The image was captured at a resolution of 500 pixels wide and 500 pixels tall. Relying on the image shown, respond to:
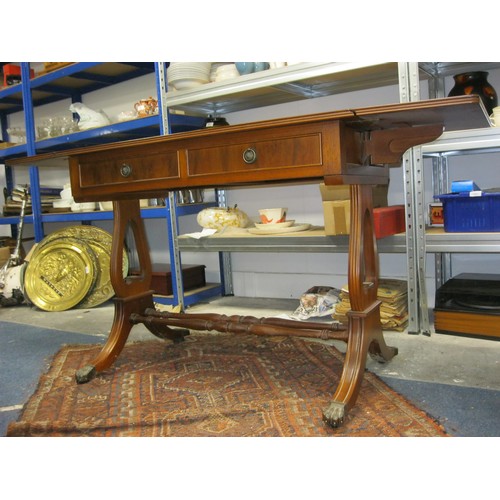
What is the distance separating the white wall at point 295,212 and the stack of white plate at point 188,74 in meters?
0.52

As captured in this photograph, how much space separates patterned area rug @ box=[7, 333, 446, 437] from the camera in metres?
1.37

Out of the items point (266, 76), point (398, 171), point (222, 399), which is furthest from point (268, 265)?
point (222, 399)

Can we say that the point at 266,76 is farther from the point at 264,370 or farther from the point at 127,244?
the point at 127,244

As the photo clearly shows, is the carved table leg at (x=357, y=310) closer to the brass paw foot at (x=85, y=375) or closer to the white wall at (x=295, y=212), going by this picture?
the brass paw foot at (x=85, y=375)

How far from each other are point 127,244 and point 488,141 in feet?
8.66

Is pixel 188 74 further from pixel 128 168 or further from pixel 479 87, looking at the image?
pixel 479 87

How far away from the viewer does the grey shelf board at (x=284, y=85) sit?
2.32 m

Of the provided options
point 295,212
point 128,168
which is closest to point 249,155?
point 128,168

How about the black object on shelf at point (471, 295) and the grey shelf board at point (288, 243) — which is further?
the grey shelf board at point (288, 243)

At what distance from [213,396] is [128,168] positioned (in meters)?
0.81

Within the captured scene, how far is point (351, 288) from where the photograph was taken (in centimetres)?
150

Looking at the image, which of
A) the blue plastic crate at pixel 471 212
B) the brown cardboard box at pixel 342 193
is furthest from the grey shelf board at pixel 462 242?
the brown cardboard box at pixel 342 193

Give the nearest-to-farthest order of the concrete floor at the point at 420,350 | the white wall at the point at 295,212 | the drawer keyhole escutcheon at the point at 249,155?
the drawer keyhole escutcheon at the point at 249,155, the concrete floor at the point at 420,350, the white wall at the point at 295,212

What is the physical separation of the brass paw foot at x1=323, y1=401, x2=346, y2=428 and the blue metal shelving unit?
176cm
